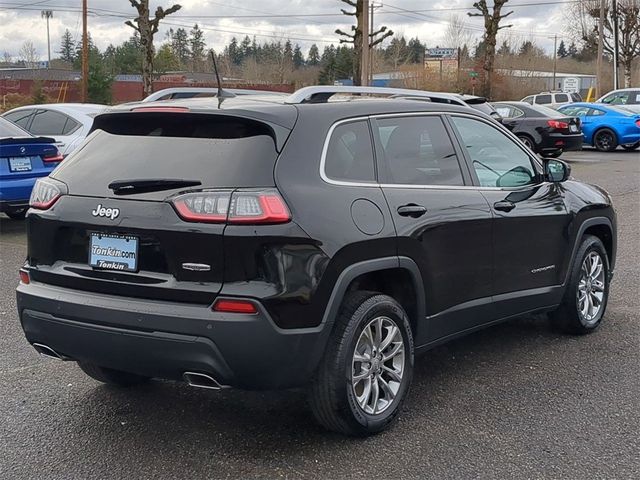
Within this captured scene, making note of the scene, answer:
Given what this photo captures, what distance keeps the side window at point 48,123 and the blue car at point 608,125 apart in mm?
16604

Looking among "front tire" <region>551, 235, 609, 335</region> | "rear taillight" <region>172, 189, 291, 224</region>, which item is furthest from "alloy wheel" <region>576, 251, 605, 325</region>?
"rear taillight" <region>172, 189, 291, 224</region>

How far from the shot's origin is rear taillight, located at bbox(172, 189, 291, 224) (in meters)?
3.46

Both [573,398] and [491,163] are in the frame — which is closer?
[573,398]

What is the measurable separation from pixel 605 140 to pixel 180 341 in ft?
72.1

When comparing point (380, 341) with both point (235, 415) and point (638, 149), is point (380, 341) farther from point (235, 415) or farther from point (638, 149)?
point (638, 149)

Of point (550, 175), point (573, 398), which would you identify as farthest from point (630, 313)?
point (573, 398)

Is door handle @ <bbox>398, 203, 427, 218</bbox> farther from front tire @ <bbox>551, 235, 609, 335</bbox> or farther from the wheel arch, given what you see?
front tire @ <bbox>551, 235, 609, 335</bbox>

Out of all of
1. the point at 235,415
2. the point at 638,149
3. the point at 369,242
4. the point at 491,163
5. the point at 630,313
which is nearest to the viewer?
the point at 369,242

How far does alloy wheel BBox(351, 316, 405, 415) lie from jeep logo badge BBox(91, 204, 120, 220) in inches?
51.7

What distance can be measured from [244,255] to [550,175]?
2.75m

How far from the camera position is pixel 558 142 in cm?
1925

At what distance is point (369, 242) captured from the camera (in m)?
3.82

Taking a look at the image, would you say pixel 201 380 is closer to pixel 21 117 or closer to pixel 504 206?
pixel 504 206

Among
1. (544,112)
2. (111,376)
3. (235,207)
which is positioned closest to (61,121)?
(111,376)
